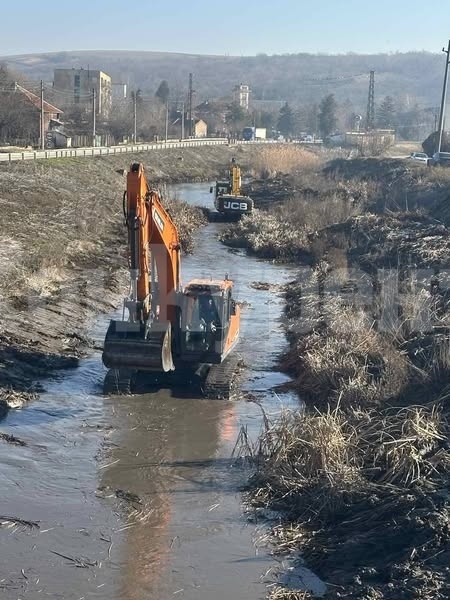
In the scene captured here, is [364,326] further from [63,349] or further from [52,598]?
[52,598]

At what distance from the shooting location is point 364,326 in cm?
1947

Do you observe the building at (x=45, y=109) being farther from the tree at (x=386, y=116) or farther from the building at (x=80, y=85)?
the tree at (x=386, y=116)

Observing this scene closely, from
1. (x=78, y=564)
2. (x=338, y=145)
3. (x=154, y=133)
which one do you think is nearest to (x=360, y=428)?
(x=78, y=564)

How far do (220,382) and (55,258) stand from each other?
1232 centimetres

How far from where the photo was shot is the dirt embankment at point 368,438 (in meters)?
10.1

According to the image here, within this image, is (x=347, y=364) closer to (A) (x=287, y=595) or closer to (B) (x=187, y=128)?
(A) (x=287, y=595)

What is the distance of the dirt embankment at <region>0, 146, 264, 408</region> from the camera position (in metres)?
18.7

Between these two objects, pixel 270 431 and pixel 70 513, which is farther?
pixel 270 431

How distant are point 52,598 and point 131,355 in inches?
249

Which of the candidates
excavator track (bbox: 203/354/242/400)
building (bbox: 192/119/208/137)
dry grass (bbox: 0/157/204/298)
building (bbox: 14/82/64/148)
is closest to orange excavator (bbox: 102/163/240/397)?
excavator track (bbox: 203/354/242/400)

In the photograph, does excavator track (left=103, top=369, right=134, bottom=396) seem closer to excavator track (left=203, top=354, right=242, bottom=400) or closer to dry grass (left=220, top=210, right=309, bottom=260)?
excavator track (left=203, top=354, right=242, bottom=400)

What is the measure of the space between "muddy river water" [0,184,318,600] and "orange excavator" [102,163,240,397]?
0.57 m

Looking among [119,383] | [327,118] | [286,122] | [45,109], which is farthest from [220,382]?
[286,122]

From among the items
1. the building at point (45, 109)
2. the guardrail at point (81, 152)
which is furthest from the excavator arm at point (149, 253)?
the building at point (45, 109)
